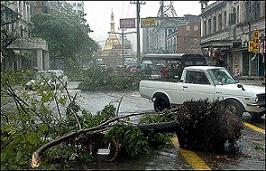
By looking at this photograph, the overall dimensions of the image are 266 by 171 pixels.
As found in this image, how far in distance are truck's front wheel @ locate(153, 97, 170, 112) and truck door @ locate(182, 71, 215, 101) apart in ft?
2.86

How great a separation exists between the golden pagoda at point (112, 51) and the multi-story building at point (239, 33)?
23.3m

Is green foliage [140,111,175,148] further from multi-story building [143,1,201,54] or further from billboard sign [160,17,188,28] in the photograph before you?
billboard sign [160,17,188,28]

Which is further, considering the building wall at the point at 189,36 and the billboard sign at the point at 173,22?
the billboard sign at the point at 173,22

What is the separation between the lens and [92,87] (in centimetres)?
2377

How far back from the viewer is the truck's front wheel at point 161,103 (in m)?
12.7

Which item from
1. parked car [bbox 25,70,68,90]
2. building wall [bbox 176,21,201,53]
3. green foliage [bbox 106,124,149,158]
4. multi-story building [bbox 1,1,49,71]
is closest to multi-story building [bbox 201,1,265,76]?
Answer: building wall [bbox 176,21,201,53]

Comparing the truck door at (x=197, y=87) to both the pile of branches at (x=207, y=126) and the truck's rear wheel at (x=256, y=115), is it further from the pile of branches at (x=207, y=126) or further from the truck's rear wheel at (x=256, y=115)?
the pile of branches at (x=207, y=126)

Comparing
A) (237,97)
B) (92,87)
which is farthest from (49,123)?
(92,87)

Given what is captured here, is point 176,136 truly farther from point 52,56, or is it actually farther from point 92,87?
point 52,56

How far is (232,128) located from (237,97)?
12.3ft

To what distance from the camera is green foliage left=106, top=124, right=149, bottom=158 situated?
6.84m

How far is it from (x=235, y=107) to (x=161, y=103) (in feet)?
9.12

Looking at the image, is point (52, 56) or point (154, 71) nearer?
point (154, 71)

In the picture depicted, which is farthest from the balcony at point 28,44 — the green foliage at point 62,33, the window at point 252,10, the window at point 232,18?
the window at point 252,10
